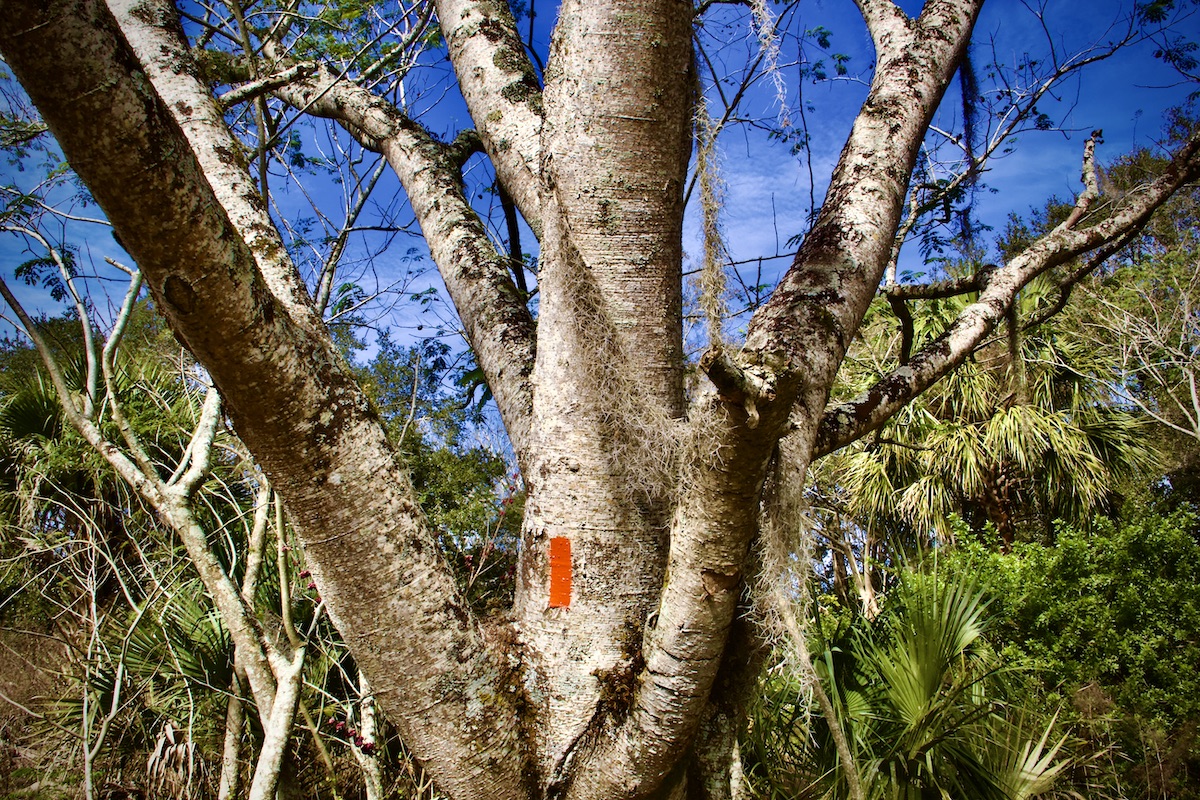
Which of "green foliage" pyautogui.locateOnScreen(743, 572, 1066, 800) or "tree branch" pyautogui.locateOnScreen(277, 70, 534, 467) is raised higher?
"tree branch" pyautogui.locateOnScreen(277, 70, 534, 467)

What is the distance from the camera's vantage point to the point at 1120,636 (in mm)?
5785

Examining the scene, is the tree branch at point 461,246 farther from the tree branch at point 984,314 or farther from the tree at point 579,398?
the tree branch at point 984,314

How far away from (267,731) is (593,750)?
2268mm

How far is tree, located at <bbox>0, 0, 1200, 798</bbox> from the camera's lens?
1156 millimetres

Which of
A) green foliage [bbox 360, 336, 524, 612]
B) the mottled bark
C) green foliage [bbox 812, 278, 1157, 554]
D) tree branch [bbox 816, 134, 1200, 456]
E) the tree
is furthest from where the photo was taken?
green foliage [bbox 812, 278, 1157, 554]

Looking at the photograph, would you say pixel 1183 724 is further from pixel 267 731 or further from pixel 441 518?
pixel 267 731

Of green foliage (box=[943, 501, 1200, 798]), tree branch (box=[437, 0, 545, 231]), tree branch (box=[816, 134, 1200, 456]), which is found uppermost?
tree branch (box=[437, 0, 545, 231])

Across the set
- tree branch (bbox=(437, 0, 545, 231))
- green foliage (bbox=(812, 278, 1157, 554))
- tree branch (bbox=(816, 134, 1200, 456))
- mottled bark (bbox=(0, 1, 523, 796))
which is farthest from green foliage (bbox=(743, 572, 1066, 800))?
green foliage (bbox=(812, 278, 1157, 554))

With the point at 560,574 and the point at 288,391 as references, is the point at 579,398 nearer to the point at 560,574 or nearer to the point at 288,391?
the point at 560,574

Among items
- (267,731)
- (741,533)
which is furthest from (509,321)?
(267,731)

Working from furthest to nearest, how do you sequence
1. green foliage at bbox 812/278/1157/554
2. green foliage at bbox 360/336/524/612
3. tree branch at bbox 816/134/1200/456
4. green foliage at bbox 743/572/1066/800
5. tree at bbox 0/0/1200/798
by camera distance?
green foliage at bbox 812/278/1157/554
green foliage at bbox 360/336/524/612
green foliage at bbox 743/572/1066/800
tree branch at bbox 816/134/1200/456
tree at bbox 0/0/1200/798

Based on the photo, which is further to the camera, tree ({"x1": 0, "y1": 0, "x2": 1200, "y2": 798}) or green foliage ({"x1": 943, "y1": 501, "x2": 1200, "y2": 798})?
green foliage ({"x1": 943, "y1": 501, "x2": 1200, "y2": 798})

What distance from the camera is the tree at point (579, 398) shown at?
116 cm

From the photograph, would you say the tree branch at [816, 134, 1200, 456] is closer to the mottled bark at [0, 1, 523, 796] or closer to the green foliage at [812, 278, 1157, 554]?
the mottled bark at [0, 1, 523, 796]
